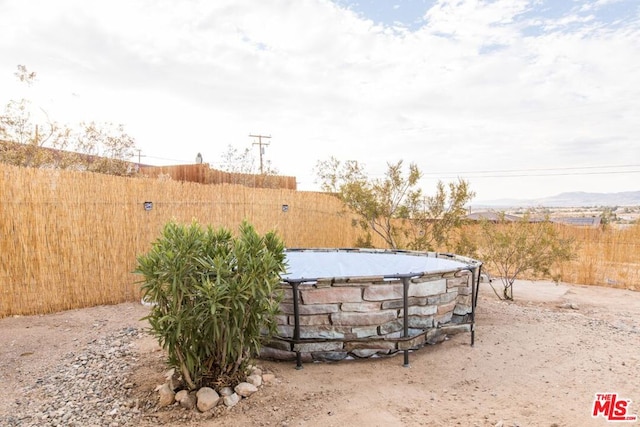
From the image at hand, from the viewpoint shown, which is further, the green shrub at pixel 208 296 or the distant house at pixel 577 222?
the distant house at pixel 577 222

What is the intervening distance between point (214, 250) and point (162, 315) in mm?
543

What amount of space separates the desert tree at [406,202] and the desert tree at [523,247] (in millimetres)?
761

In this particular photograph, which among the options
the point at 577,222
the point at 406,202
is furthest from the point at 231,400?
the point at 577,222

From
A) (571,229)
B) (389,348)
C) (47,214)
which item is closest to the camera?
(389,348)

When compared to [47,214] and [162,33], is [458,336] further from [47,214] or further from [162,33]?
[162,33]

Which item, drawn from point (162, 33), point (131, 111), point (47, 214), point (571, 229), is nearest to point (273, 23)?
point (162, 33)

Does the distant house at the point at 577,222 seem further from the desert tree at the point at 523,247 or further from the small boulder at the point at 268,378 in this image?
the small boulder at the point at 268,378

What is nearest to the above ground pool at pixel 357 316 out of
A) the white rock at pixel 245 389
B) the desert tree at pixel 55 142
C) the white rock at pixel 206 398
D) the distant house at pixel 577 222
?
the white rock at pixel 245 389

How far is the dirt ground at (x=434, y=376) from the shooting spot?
101 inches

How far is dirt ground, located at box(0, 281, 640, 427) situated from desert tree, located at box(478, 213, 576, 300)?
142cm

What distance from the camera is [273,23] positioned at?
722cm

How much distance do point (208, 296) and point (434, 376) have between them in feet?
6.30

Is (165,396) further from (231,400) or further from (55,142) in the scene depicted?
(55,142)

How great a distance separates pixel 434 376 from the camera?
10.5 feet
